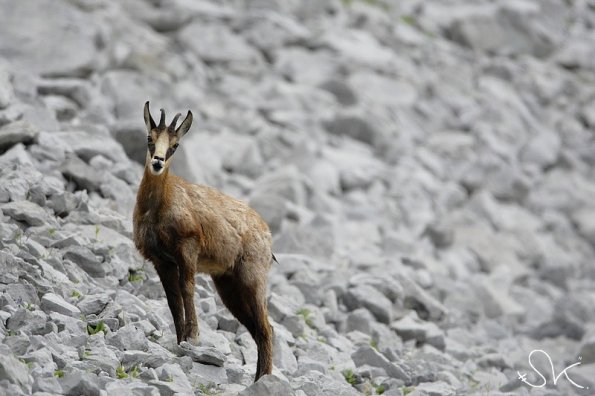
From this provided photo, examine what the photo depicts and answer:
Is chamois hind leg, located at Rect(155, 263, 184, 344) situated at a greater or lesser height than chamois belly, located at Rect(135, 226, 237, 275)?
lesser

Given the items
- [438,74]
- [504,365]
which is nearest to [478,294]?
[504,365]

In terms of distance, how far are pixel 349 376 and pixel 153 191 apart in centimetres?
353

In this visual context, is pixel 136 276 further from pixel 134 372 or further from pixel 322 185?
pixel 322 185

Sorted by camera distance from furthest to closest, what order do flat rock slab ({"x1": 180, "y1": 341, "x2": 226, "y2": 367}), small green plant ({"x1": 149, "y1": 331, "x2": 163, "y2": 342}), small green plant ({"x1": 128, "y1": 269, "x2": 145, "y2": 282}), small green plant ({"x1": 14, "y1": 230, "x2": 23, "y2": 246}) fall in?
small green plant ({"x1": 128, "y1": 269, "x2": 145, "y2": 282})
small green plant ({"x1": 14, "y1": 230, "x2": 23, "y2": 246})
small green plant ({"x1": 149, "y1": 331, "x2": 163, "y2": 342})
flat rock slab ({"x1": 180, "y1": 341, "x2": 226, "y2": 367})

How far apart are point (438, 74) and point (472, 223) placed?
9954mm

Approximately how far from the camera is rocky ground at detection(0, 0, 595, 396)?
1039 centimetres

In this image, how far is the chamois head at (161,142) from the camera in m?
9.62

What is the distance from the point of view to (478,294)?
60.9ft

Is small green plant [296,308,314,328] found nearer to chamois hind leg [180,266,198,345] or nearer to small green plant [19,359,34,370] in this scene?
chamois hind leg [180,266,198,345]

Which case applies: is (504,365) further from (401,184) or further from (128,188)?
(401,184)

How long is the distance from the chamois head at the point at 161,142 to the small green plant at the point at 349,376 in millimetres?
3620

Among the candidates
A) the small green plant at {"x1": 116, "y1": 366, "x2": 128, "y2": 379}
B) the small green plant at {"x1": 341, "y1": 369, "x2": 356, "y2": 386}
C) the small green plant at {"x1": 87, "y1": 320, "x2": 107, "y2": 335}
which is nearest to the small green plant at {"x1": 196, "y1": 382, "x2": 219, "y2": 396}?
the small green plant at {"x1": 116, "y1": 366, "x2": 128, "y2": 379}

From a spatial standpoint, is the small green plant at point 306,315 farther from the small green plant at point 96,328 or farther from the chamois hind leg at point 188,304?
the small green plant at point 96,328

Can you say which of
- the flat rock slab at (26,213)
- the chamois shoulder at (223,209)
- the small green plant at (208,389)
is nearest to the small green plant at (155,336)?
the small green plant at (208,389)
